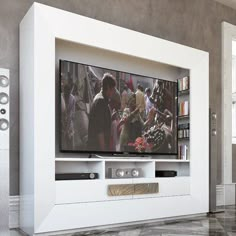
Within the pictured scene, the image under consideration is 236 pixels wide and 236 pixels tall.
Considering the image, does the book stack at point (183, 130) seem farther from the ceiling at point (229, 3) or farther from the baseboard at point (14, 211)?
the ceiling at point (229, 3)

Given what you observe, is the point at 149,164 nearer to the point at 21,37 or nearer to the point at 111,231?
the point at 111,231

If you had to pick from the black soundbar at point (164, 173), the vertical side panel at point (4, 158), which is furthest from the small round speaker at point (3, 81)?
the black soundbar at point (164, 173)

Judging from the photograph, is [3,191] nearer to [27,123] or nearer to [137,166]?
[27,123]

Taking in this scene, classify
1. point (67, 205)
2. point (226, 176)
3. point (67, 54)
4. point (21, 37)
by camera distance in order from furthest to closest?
point (226, 176), point (67, 54), point (21, 37), point (67, 205)

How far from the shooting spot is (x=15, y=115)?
3.06 metres

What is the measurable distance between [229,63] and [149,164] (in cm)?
229

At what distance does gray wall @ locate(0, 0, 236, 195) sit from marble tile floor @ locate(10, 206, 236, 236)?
0.82 meters

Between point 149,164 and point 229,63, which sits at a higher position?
point 229,63

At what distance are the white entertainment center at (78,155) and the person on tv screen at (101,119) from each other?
19 centimetres

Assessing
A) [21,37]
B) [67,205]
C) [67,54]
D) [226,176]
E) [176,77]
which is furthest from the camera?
[226,176]

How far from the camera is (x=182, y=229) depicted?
9.99ft

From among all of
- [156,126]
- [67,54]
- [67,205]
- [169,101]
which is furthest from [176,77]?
[67,205]

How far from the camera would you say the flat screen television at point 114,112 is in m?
3.06

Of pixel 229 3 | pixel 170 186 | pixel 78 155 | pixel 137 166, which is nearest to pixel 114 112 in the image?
pixel 78 155
